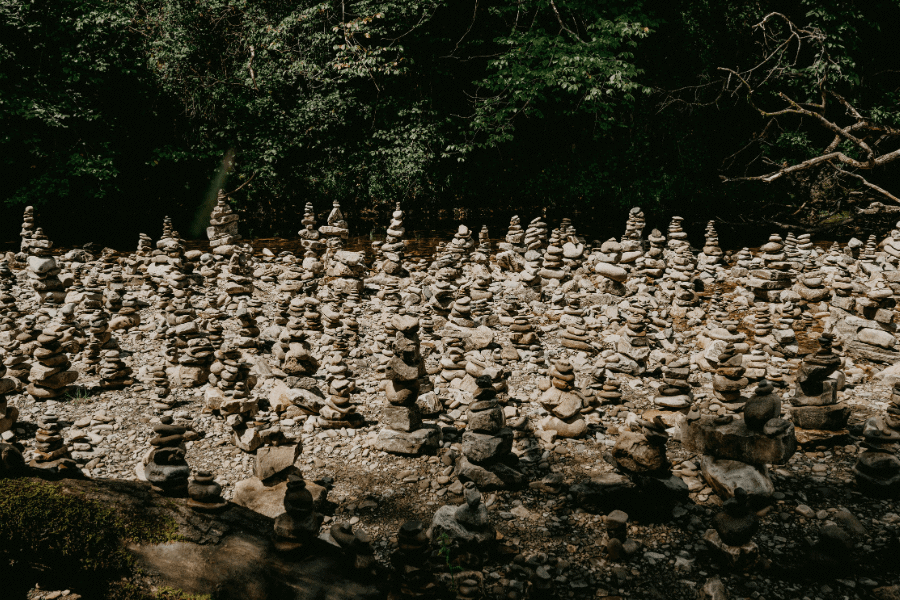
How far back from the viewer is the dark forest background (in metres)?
15.9

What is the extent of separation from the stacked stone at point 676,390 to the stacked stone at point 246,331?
5390 millimetres

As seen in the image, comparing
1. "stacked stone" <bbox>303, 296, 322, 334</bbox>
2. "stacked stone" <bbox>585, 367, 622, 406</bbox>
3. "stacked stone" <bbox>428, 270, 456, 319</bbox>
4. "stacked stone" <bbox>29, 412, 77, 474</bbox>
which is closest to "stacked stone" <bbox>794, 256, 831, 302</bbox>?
"stacked stone" <bbox>585, 367, 622, 406</bbox>

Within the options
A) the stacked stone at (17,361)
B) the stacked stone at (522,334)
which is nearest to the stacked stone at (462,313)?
the stacked stone at (522,334)

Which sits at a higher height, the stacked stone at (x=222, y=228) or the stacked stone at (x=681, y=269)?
the stacked stone at (x=681, y=269)

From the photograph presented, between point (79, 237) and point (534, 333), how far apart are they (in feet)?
53.1

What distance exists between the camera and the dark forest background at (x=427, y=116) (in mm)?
15922

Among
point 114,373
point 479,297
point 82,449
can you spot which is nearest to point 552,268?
point 479,297

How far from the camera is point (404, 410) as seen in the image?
19.0 feet

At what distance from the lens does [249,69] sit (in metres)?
17.2

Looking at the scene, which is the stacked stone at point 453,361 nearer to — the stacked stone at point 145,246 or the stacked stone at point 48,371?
the stacked stone at point 48,371

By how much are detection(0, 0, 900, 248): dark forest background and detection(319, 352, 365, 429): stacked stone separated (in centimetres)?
1090

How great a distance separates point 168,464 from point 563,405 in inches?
146

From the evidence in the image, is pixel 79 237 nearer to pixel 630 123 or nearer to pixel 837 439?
pixel 630 123

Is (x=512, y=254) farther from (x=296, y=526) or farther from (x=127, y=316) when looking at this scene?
(x=296, y=526)
